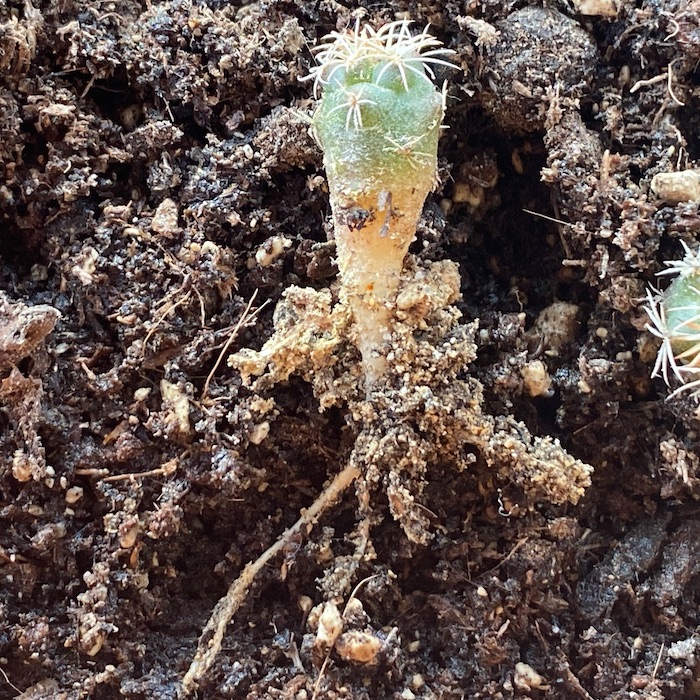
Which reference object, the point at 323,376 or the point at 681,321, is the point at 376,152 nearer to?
the point at 323,376

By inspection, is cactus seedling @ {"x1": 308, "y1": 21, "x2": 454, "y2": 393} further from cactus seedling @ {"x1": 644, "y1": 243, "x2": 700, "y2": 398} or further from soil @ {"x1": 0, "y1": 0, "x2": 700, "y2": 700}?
cactus seedling @ {"x1": 644, "y1": 243, "x2": 700, "y2": 398}

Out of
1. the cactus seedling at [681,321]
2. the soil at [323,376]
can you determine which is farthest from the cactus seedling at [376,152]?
the cactus seedling at [681,321]

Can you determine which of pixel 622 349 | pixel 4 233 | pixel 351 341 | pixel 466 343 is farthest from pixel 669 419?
pixel 4 233

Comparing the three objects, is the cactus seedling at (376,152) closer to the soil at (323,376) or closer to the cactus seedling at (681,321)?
the soil at (323,376)

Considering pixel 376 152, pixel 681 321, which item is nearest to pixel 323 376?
pixel 376 152

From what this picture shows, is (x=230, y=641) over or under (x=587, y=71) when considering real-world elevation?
under

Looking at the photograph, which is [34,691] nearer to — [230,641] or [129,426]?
[230,641]

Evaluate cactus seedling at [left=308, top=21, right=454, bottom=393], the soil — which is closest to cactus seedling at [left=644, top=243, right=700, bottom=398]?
the soil
